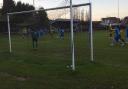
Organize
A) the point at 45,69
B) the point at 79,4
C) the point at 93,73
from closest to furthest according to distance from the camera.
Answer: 1. the point at 93,73
2. the point at 45,69
3. the point at 79,4

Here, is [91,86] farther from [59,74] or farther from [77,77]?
[59,74]

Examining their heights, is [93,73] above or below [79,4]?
below

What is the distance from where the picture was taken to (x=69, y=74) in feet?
49.8

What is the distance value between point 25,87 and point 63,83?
1301mm

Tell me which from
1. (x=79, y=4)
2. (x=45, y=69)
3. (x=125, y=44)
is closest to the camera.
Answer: (x=45, y=69)

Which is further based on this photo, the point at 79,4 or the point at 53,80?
the point at 79,4

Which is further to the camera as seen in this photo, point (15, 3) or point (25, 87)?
point (15, 3)

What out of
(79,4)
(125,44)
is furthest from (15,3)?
(79,4)

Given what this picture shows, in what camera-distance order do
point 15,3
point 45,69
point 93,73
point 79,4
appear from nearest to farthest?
point 93,73
point 45,69
point 79,4
point 15,3

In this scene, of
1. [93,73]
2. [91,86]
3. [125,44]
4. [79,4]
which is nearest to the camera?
[91,86]

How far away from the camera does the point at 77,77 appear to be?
570 inches

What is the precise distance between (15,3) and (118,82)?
73705 mm

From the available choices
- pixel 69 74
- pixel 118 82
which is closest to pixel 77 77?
pixel 69 74

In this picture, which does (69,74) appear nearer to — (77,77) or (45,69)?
(77,77)
